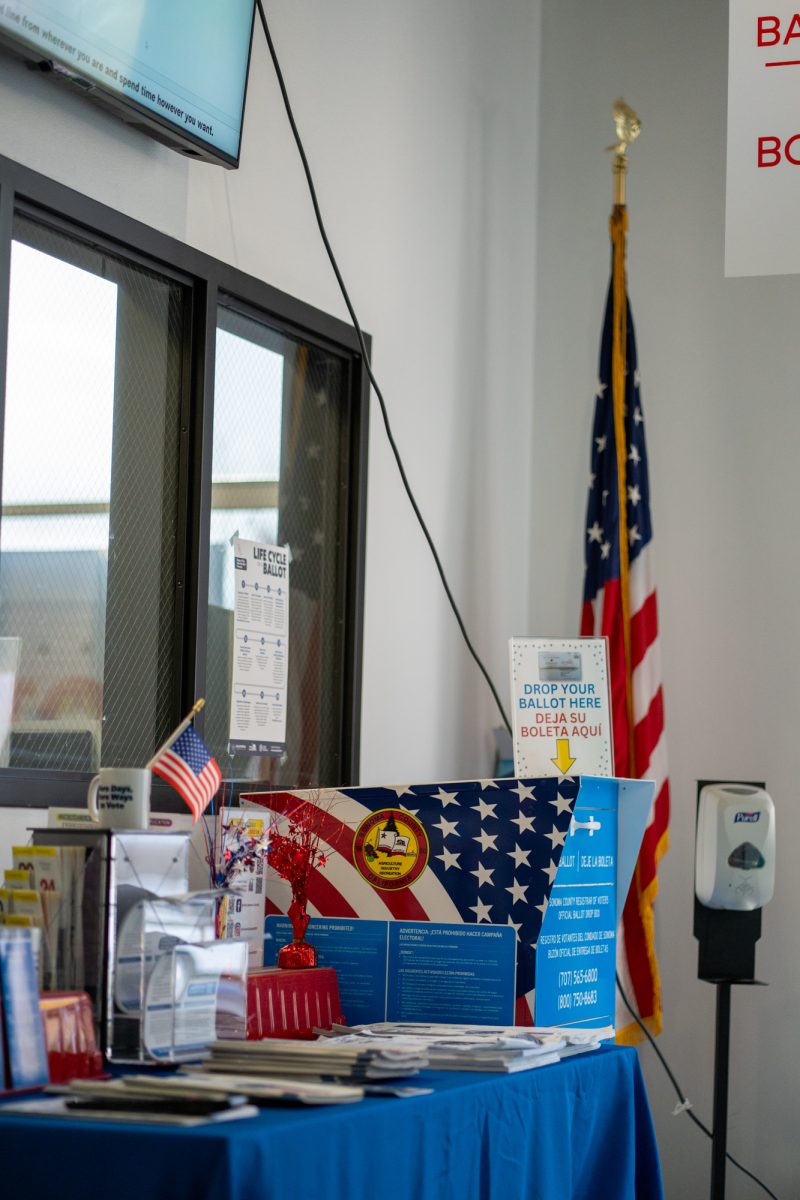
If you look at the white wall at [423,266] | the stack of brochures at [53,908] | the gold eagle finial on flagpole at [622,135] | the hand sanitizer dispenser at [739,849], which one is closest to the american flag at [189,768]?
the stack of brochures at [53,908]

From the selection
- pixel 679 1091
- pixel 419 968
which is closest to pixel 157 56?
pixel 419 968

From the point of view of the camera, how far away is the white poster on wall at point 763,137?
3.09 m

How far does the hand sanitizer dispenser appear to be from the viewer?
3645 mm

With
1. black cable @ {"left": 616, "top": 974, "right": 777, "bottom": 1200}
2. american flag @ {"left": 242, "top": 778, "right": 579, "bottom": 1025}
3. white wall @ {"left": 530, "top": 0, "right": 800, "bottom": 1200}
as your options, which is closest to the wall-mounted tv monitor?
american flag @ {"left": 242, "top": 778, "right": 579, "bottom": 1025}

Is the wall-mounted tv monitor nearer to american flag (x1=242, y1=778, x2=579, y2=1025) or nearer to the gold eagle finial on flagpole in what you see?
american flag (x1=242, y1=778, x2=579, y2=1025)

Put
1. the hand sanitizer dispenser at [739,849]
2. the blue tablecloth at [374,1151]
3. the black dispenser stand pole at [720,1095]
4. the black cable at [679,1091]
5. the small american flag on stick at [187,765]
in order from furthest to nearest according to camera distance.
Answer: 1. the black cable at [679,1091]
2. the hand sanitizer dispenser at [739,849]
3. the black dispenser stand pole at [720,1095]
4. the small american flag on stick at [187,765]
5. the blue tablecloth at [374,1151]

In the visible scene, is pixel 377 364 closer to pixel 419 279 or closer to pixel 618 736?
A: pixel 419 279

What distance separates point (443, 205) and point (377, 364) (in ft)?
2.17

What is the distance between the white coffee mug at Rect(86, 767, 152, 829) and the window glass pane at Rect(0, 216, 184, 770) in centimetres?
62

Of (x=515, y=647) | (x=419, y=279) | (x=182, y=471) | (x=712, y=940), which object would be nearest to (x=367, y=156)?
(x=419, y=279)

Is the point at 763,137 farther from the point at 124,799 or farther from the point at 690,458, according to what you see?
the point at 124,799

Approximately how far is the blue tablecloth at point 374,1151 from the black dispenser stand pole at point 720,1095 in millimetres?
1449

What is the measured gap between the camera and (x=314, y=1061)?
1.71m

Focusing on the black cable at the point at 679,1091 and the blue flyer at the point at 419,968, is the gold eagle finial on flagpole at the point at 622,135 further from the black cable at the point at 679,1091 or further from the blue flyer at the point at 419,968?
the blue flyer at the point at 419,968
